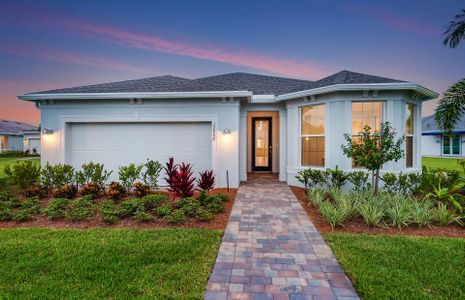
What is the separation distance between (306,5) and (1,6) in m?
12.3

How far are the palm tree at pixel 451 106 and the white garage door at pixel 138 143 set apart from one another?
639 centimetres

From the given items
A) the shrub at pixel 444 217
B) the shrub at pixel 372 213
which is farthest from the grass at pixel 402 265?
the shrub at pixel 444 217

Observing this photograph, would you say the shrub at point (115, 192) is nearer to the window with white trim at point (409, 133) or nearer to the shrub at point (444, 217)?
the shrub at point (444, 217)

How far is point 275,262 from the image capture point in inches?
128

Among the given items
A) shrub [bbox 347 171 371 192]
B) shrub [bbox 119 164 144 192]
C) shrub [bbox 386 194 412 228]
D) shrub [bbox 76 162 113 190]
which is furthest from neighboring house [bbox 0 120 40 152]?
shrub [bbox 386 194 412 228]

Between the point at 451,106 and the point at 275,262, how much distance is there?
5.37 meters

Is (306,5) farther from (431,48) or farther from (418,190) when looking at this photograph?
(418,190)

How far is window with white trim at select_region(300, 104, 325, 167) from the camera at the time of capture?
8.19 metres

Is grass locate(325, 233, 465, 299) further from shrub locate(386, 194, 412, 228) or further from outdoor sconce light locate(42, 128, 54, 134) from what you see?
outdoor sconce light locate(42, 128, 54, 134)

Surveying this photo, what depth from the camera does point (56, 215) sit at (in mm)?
5102

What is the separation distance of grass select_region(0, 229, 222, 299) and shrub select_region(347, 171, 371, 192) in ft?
15.5

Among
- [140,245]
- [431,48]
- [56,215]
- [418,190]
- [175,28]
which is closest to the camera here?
[140,245]

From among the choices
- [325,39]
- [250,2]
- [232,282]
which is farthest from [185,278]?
[325,39]

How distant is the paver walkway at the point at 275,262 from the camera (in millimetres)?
2589
